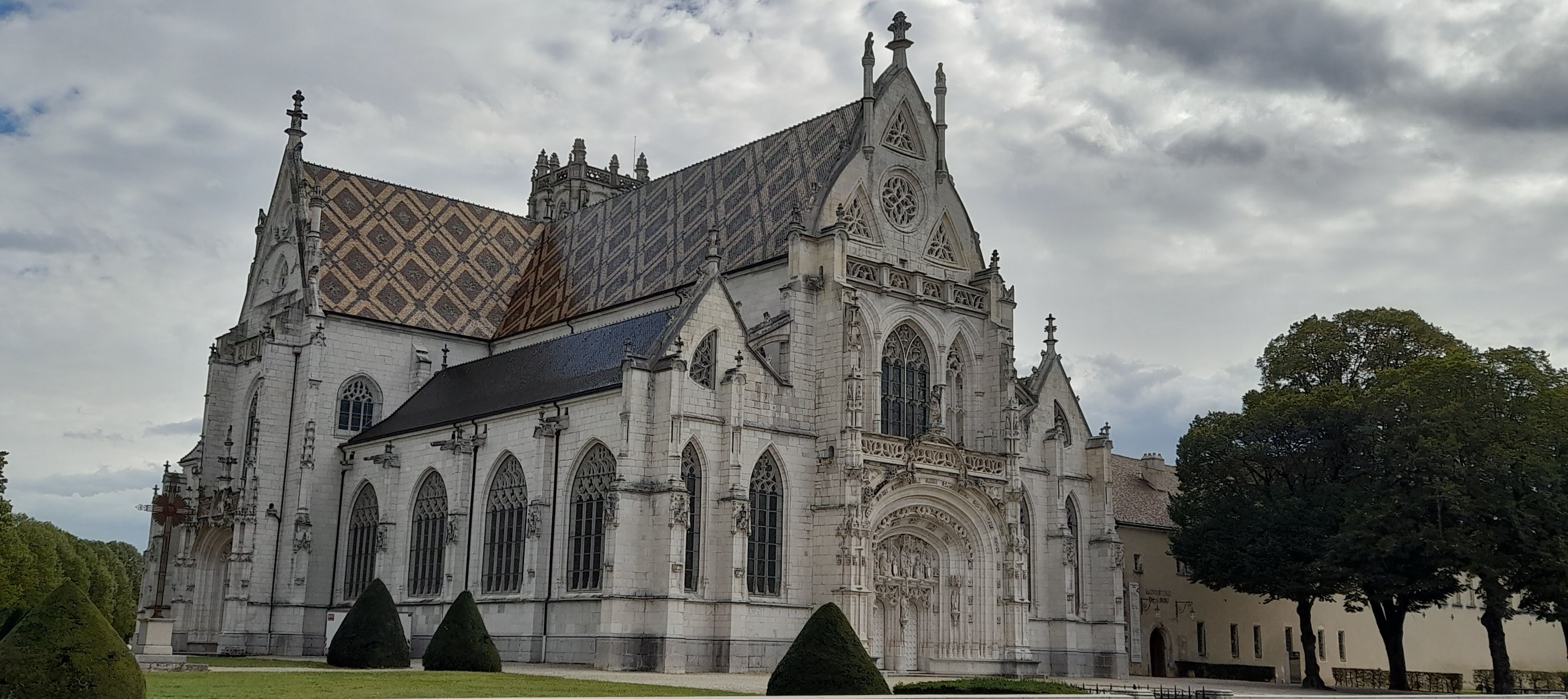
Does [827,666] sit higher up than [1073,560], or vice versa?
[1073,560]

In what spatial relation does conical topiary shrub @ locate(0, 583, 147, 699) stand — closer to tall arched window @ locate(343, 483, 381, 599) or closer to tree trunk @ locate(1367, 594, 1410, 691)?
tall arched window @ locate(343, 483, 381, 599)

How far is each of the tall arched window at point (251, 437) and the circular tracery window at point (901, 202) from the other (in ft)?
65.1

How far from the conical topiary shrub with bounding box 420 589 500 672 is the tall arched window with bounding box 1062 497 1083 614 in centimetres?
1866

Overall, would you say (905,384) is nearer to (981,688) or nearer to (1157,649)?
(1157,649)

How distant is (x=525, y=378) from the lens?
132 ft

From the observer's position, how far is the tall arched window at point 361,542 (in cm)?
4191

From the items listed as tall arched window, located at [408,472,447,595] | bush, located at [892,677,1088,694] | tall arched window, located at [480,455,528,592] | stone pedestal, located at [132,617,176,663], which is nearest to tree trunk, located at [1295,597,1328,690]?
bush, located at [892,677,1088,694]

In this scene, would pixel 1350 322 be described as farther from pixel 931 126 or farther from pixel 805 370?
pixel 805 370

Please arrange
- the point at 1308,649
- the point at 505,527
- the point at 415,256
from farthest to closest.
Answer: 1. the point at 415,256
2. the point at 1308,649
3. the point at 505,527

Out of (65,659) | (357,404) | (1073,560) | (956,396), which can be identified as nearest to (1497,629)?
(1073,560)

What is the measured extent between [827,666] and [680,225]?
79.0 feet

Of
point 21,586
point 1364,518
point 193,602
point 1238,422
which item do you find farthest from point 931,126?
point 21,586

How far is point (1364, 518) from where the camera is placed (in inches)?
1437

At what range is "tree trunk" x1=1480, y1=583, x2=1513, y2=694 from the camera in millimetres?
35750
